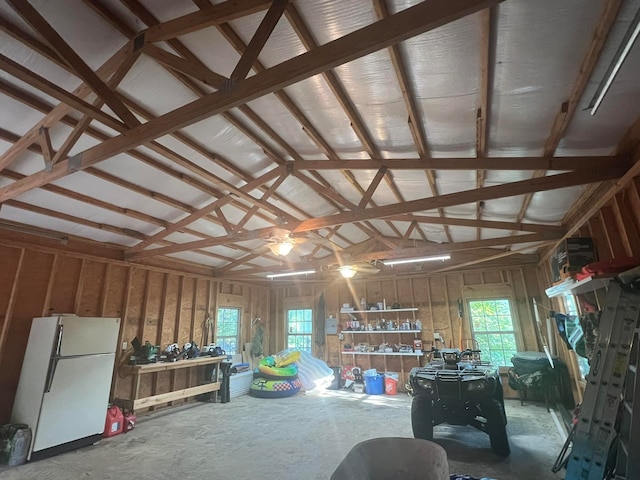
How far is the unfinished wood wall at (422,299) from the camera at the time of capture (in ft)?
25.0

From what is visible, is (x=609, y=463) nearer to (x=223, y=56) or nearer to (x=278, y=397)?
(x=223, y=56)

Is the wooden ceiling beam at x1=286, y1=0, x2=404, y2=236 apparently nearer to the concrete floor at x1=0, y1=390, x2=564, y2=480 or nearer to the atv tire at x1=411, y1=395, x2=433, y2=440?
the atv tire at x1=411, y1=395, x2=433, y2=440

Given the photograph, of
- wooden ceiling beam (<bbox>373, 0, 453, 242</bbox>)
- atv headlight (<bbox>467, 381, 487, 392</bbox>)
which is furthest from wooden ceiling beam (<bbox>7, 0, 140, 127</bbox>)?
atv headlight (<bbox>467, 381, 487, 392</bbox>)

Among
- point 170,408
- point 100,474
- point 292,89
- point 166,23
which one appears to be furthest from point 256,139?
point 170,408

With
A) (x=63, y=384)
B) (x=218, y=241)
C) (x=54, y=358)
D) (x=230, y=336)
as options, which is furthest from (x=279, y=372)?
(x=54, y=358)

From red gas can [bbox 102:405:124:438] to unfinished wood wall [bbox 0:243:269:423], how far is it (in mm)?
915

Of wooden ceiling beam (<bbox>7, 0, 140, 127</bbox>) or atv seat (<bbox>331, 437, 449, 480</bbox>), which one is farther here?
atv seat (<bbox>331, 437, 449, 480</bbox>)

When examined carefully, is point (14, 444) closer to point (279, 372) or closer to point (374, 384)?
point (279, 372)

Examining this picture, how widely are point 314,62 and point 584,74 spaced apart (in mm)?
2114

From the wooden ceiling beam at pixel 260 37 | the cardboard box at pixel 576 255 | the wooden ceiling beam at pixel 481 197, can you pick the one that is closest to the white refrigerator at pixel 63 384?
the wooden ceiling beam at pixel 481 197

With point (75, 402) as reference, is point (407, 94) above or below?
above

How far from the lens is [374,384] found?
8.01 metres

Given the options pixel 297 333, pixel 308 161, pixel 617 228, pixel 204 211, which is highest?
pixel 308 161

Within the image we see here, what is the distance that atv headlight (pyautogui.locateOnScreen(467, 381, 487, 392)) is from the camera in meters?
3.84
